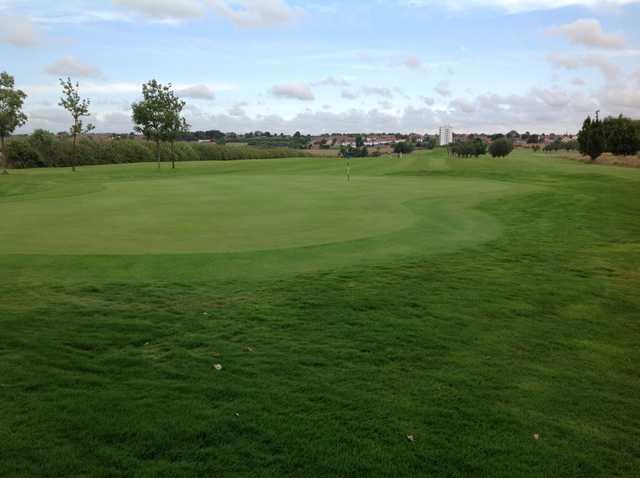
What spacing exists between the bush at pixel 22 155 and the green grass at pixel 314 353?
56.9m

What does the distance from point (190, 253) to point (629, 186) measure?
23.0m

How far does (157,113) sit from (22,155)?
21.8 m

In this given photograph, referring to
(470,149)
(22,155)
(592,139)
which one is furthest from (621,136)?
(22,155)

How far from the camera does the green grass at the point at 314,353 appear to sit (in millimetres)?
3908

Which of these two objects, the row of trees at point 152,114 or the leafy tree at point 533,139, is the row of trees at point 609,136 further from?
the leafy tree at point 533,139

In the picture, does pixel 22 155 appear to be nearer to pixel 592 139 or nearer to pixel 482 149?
pixel 592 139

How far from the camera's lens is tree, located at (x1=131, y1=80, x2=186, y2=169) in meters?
50.3

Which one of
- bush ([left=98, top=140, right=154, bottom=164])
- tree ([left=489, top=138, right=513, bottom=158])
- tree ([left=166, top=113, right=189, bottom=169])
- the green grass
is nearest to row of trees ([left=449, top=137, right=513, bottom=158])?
tree ([left=489, top=138, right=513, bottom=158])

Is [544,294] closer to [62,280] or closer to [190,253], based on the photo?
[190,253]

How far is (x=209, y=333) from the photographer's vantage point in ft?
20.0

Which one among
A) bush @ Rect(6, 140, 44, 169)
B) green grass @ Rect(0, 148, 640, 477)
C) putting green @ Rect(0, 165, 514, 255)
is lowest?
green grass @ Rect(0, 148, 640, 477)

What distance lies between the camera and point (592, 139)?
64750 millimetres

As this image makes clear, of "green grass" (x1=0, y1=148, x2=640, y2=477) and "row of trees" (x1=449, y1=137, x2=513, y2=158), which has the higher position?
"row of trees" (x1=449, y1=137, x2=513, y2=158)

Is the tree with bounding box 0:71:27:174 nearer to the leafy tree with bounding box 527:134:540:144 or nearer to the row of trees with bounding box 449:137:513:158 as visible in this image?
the row of trees with bounding box 449:137:513:158
